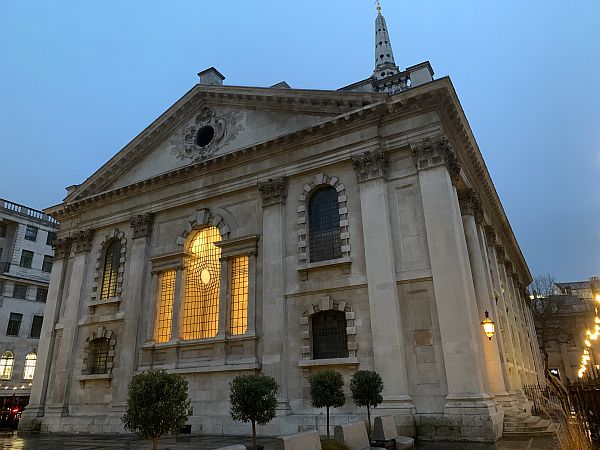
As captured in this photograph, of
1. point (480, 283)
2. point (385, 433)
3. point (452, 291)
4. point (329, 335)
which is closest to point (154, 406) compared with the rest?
point (385, 433)

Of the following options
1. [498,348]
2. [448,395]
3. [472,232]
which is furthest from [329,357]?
[472,232]

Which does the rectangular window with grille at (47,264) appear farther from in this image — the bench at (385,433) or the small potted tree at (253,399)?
the bench at (385,433)

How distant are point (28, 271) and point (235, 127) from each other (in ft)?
122

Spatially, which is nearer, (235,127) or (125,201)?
(235,127)

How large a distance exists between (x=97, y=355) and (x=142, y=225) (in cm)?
773

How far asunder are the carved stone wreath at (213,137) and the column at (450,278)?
33.6ft

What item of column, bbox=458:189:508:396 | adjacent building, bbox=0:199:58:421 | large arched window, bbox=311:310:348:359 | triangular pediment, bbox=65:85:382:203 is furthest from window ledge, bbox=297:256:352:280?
adjacent building, bbox=0:199:58:421

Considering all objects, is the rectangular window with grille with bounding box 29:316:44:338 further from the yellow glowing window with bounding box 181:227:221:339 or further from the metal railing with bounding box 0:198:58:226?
the yellow glowing window with bounding box 181:227:221:339

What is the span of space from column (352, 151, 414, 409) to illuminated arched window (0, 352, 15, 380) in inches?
1650

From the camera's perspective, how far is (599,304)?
13594 millimetres

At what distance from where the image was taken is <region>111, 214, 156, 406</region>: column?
73.4 feet

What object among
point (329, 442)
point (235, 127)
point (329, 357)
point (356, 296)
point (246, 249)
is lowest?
point (329, 442)

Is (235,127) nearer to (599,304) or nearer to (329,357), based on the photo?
(329,357)

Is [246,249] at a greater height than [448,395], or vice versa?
[246,249]
